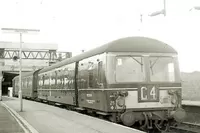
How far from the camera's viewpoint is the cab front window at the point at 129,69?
13.5m

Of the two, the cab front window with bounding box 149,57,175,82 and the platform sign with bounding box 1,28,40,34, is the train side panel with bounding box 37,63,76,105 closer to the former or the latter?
the platform sign with bounding box 1,28,40,34

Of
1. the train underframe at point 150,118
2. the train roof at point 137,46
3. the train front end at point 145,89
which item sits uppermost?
the train roof at point 137,46

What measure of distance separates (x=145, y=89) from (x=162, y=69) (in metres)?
1.06

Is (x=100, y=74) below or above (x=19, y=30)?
below

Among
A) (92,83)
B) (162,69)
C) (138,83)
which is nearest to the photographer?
(138,83)

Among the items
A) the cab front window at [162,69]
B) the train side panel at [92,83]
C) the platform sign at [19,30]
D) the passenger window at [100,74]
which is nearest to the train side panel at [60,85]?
the train side panel at [92,83]

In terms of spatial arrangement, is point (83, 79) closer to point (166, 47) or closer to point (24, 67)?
point (166, 47)

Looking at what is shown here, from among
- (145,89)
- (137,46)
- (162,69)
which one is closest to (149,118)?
(145,89)

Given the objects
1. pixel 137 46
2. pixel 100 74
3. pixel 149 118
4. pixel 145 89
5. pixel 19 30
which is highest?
pixel 19 30

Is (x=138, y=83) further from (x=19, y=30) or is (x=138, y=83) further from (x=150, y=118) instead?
(x=19, y=30)

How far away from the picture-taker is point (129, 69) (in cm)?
1359

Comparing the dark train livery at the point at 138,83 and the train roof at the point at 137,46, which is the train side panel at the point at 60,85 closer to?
the dark train livery at the point at 138,83

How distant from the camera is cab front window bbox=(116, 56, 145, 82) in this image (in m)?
13.5

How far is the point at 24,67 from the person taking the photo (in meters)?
67.6
